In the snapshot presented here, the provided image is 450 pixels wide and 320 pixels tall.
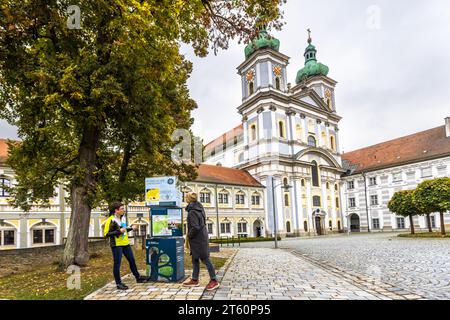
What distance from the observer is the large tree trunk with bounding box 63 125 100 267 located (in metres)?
10.5

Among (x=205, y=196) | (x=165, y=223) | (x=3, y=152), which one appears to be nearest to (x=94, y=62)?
(x=165, y=223)

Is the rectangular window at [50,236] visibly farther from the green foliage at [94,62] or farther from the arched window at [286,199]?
the arched window at [286,199]

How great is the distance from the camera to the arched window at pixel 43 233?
2694 cm

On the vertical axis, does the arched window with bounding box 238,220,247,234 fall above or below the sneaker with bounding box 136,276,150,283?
below

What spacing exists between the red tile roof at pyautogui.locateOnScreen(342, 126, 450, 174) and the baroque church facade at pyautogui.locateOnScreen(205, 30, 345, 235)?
4.88m

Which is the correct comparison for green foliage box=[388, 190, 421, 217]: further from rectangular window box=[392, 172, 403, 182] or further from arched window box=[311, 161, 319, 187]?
rectangular window box=[392, 172, 403, 182]

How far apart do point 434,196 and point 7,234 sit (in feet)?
114

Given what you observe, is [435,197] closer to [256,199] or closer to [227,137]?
[256,199]

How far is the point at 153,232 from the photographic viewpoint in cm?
757

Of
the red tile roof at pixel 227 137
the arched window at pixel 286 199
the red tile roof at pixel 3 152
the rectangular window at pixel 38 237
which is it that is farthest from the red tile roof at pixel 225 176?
the red tile roof at pixel 3 152

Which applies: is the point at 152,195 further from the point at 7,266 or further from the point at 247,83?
the point at 247,83

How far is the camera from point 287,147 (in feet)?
147

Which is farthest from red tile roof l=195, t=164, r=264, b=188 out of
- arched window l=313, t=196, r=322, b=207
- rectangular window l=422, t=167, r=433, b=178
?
rectangular window l=422, t=167, r=433, b=178

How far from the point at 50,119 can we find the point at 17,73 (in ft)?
6.66
